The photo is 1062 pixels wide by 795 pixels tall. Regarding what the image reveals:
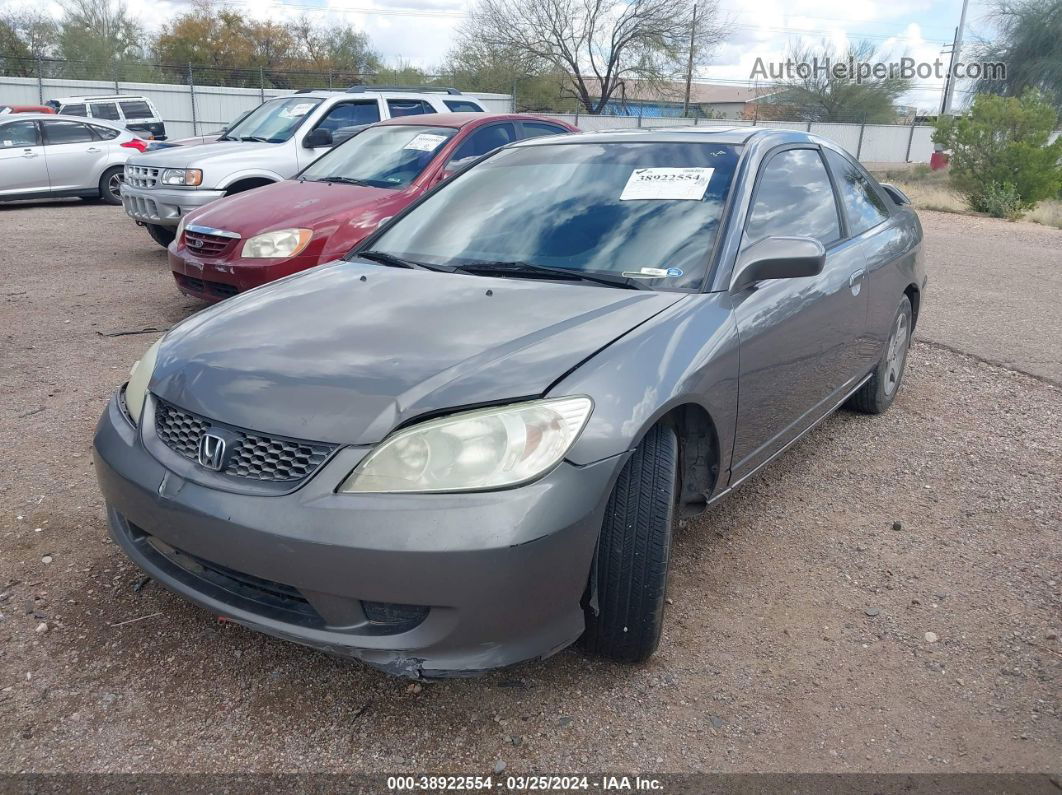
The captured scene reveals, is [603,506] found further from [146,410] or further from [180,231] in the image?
[180,231]

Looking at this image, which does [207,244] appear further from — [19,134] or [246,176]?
[19,134]

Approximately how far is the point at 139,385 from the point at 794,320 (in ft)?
7.40

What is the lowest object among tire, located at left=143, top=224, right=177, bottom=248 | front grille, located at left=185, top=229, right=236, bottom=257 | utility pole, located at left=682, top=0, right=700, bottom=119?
tire, located at left=143, top=224, right=177, bottom=248

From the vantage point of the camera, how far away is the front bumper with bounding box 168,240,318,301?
5590 mm

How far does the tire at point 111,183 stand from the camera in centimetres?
1378

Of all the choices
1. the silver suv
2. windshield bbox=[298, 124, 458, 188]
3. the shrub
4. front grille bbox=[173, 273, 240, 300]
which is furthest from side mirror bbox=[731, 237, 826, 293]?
the shrub

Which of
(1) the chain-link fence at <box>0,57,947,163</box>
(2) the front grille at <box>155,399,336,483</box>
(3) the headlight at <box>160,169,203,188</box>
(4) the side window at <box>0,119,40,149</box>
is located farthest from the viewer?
(1) the chain-link fence at <box>0,57,947,163</box>

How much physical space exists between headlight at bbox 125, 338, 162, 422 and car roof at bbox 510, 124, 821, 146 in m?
1.97

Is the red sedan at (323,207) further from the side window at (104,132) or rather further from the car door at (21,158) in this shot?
the side window at (104,132)

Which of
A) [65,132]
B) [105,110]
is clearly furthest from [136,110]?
[65,132]

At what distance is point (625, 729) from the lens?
2.34m

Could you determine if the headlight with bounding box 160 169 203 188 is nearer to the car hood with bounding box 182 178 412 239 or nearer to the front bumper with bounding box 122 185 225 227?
the front bumper with bounding box 122 185 225 227

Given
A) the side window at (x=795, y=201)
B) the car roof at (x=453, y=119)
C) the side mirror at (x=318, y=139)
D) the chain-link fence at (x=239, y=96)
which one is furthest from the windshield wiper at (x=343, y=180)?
the chain-link fence at (x=239, y=96)

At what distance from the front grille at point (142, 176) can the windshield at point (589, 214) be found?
571cm
